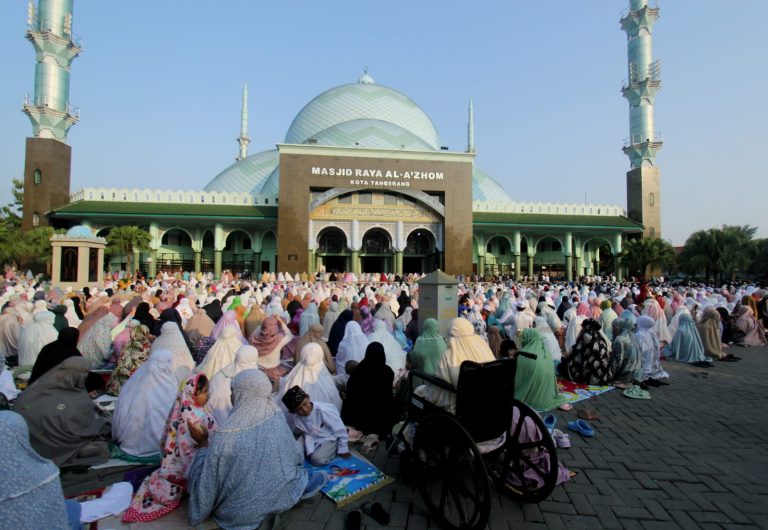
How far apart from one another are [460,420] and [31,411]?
3.39 meters

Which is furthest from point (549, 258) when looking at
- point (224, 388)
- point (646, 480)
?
point (224, 388)

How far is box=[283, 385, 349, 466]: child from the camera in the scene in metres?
3.32

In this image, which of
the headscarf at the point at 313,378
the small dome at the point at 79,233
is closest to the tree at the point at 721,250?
the headscarf at the point at 313,378

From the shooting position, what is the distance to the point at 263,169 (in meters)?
35.2

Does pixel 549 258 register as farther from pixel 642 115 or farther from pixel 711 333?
pixel 711 333

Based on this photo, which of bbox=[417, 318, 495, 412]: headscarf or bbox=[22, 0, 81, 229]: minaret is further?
bbox=[22, 0, 81, 229]: minaret

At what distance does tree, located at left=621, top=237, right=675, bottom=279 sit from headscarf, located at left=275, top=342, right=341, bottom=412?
28.1 meters

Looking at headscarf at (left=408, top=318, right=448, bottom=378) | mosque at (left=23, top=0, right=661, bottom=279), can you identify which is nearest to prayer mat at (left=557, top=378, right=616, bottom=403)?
headscarf at (left=408, top=318, right=448, bottom=378)

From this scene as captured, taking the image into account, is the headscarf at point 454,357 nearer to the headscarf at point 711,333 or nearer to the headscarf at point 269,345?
the headscarf at point 269,345

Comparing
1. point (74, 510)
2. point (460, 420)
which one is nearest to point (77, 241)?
point (74, 510)

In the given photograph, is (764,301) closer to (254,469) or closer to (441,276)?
(441,276)

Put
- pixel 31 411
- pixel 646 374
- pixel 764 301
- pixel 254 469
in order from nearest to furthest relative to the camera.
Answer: pixel 254 469 < pixel 31 411 < pixel 646 374 < pixel 764 301

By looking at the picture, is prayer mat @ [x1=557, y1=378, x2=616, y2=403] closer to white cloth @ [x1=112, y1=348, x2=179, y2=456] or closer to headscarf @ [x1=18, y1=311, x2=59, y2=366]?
white cloth @ [x1=112, y1=348, x2=179, y2=456]

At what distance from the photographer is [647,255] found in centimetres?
2597
